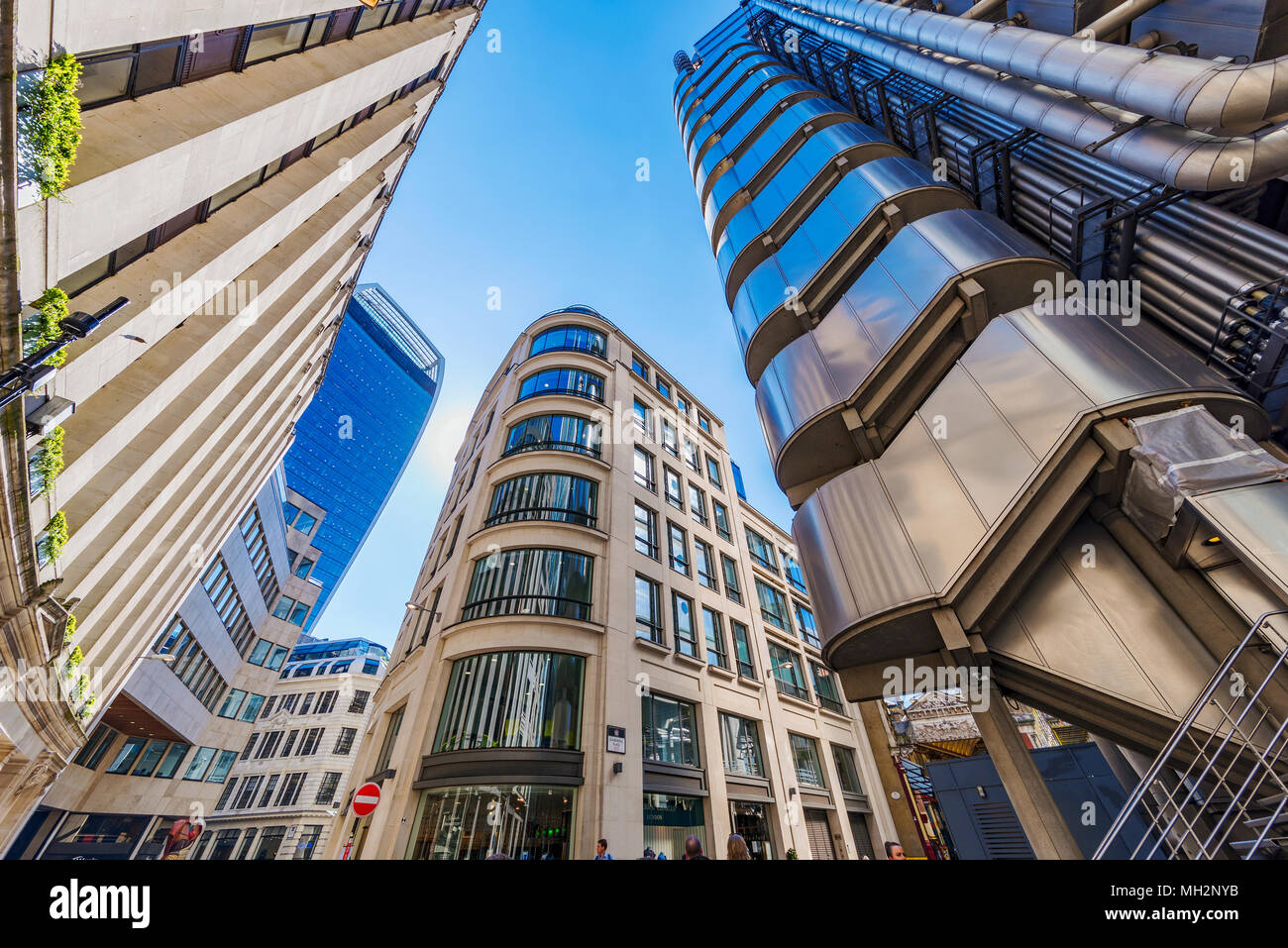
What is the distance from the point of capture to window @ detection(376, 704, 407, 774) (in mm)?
15375

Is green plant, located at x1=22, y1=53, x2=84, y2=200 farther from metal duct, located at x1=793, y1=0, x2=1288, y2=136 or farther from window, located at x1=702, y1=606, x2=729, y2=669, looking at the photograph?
window, located at x1=702, y1=606, x2=729, y2=669

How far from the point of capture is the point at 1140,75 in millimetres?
7445

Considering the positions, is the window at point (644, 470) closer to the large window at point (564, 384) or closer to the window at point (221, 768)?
the large window at point (564, 384)

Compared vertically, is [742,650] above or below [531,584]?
above

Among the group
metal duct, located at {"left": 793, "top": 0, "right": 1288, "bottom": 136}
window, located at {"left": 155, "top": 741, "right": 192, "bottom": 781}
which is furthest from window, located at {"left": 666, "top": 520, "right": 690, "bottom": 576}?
window, located at {"left": 155, "top": 741, "right": 192, "bottom": 781}

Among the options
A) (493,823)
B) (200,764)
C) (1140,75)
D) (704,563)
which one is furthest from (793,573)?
(200,764)

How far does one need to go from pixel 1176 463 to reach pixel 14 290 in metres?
15.1

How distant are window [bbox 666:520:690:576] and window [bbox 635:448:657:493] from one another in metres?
2.03

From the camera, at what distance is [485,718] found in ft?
45.7

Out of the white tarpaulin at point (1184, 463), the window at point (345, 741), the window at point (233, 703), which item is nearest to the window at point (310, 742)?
the window at point (345, 741)

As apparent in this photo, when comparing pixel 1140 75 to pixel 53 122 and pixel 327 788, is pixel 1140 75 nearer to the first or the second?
pixel 53 122

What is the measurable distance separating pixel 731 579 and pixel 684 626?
5.80 metres
